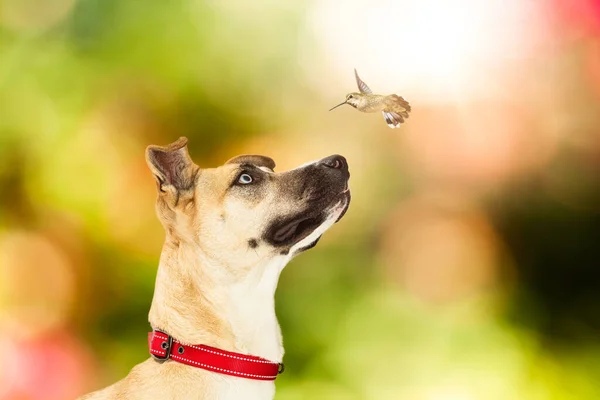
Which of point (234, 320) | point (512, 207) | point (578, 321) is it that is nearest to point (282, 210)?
point (234, 320)

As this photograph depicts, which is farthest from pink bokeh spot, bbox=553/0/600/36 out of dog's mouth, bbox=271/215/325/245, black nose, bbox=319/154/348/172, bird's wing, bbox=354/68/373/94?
dog's mouth, bbox=271/215/325/245

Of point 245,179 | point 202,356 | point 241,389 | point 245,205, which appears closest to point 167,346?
point 202,356

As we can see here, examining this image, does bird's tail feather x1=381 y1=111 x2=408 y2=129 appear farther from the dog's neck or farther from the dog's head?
the dog's neck

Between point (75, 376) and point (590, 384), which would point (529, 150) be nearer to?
point (590, 384)

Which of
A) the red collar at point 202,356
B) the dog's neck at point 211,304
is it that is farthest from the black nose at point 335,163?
A: the red collar at point 202,356

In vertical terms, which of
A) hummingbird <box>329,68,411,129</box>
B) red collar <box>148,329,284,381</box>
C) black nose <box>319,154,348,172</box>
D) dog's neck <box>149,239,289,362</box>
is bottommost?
red collar <box>148,329,284,381</box>

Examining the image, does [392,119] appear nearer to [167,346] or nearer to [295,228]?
[295,228]
